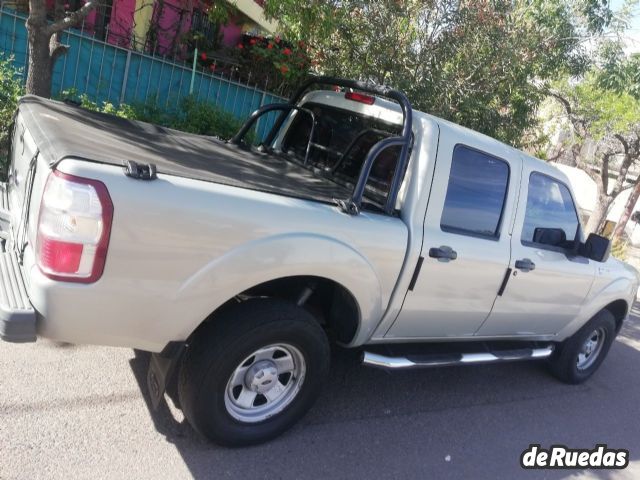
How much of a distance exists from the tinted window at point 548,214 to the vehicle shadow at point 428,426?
1387 mm

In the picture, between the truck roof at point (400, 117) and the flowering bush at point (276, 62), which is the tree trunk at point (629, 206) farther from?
the truck roof at point (400, 117)

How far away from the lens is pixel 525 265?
13.1ft

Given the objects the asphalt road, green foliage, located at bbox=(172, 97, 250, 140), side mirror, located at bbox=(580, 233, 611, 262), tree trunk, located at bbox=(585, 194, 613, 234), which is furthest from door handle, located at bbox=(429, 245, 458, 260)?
tree trunk, located at bbox=(585, 194, 613, 234)

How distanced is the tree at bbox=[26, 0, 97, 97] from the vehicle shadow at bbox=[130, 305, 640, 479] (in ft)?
10.8

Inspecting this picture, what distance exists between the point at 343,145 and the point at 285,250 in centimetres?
171

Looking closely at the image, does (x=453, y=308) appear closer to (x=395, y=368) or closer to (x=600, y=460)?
(x=395, y=368)

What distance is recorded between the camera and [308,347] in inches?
122

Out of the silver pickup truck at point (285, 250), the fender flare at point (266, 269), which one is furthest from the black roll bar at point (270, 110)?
the fender flare at point (266, 269)

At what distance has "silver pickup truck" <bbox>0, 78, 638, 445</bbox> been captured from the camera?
2.38m

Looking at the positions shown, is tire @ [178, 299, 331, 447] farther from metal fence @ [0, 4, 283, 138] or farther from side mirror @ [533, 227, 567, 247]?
metal fence @ [0, 4, 283, 138]

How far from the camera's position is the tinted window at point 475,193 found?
3615 millimetres

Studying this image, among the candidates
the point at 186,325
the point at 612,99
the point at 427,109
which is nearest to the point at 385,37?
the point at 427,109

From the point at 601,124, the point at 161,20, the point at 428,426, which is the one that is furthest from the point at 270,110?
the point at 601,124

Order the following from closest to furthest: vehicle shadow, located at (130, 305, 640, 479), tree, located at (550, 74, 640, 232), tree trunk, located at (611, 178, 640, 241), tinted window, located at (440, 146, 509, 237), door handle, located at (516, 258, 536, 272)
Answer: vehicle shadow, located at (130, 305, 640, 479) < tinted window, located at (440, 146, 509, 237) < door handle, located at (516, 258, 536, 272) < tree, located at (550, 74, 640, 232) < tree trunk, located at (611, 178, 640, 241)
